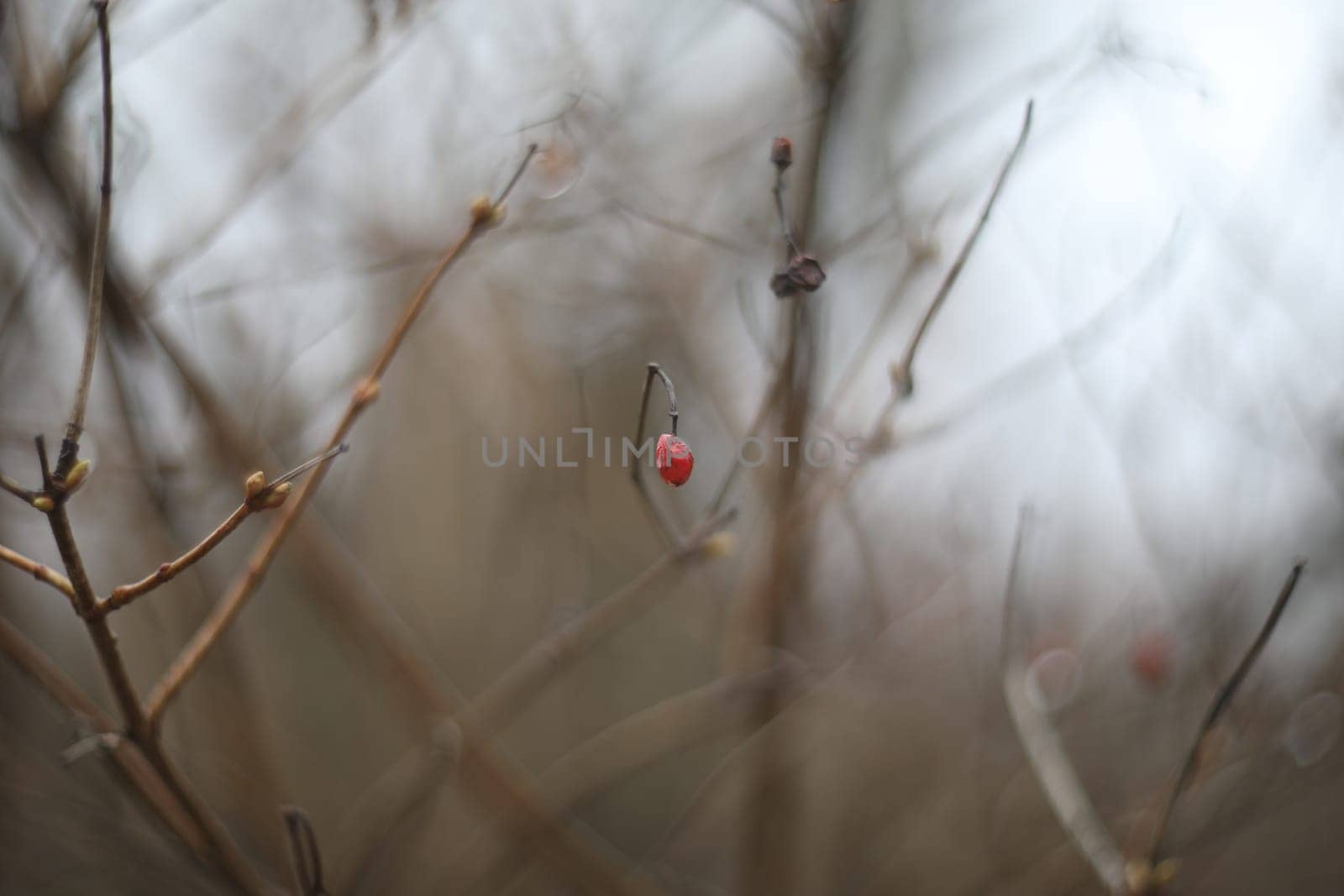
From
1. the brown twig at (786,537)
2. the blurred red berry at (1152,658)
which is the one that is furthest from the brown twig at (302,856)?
the blurred red berry at (1152,658)

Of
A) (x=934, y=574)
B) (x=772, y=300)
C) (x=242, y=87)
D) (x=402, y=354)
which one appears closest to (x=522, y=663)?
(x=772, y=300)

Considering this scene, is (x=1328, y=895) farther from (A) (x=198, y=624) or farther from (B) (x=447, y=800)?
(A) (x=198, y=624)

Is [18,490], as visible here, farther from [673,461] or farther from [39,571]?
[673,461]

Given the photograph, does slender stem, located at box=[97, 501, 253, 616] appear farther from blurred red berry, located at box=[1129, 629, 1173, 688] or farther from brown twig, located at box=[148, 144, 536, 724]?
blurred red berry, located at box=[1129, 629, 1173, 688]

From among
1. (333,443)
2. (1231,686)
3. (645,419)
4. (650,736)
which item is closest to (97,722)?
(333,443)

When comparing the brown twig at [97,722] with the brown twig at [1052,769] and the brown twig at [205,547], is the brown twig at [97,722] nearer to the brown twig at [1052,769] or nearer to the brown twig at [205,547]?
the brown twig at [205,547]

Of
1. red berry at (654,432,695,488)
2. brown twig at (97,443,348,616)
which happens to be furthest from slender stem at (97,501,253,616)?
red berry at (654,432,695,488)
